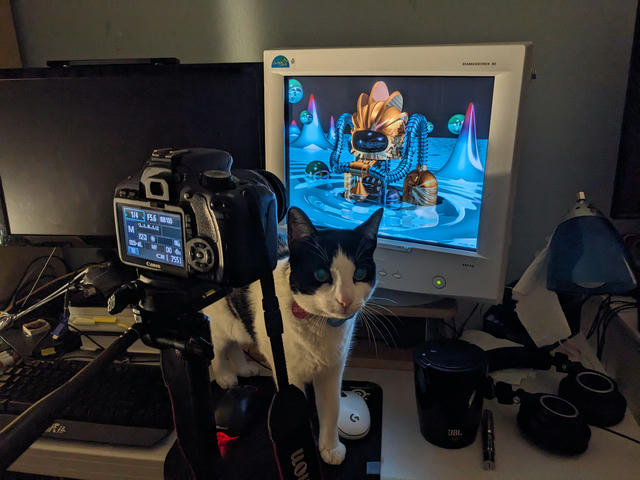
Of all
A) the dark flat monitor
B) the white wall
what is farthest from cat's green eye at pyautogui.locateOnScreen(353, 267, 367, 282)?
the white wall

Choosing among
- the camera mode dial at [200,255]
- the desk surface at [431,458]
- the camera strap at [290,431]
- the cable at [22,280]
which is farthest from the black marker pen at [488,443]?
the cable at [22,280]

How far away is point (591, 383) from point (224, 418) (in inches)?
21.9

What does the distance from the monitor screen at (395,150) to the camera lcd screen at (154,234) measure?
431mm

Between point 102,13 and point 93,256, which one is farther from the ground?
point 102,13

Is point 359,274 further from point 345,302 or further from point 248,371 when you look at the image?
point 248,371

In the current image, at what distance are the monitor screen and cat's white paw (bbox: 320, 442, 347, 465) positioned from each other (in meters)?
0.35

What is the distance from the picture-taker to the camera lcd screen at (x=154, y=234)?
0.40m

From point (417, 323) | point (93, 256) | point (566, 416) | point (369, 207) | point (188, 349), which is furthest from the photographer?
point (93, 256)

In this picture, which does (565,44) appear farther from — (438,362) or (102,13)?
(102,13)

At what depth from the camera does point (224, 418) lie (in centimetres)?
67

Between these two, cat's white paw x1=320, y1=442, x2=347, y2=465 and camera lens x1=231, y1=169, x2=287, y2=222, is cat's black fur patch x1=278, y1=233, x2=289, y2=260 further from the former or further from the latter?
cat's white paw x1=320, y1=442, x2=347, y2=465

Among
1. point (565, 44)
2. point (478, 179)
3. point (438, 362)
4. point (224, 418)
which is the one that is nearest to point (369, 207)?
point (478, 179)

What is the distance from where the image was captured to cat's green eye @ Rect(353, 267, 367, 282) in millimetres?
598

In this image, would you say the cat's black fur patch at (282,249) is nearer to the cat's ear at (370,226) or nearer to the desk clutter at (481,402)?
the cat's ear at (370,226)
